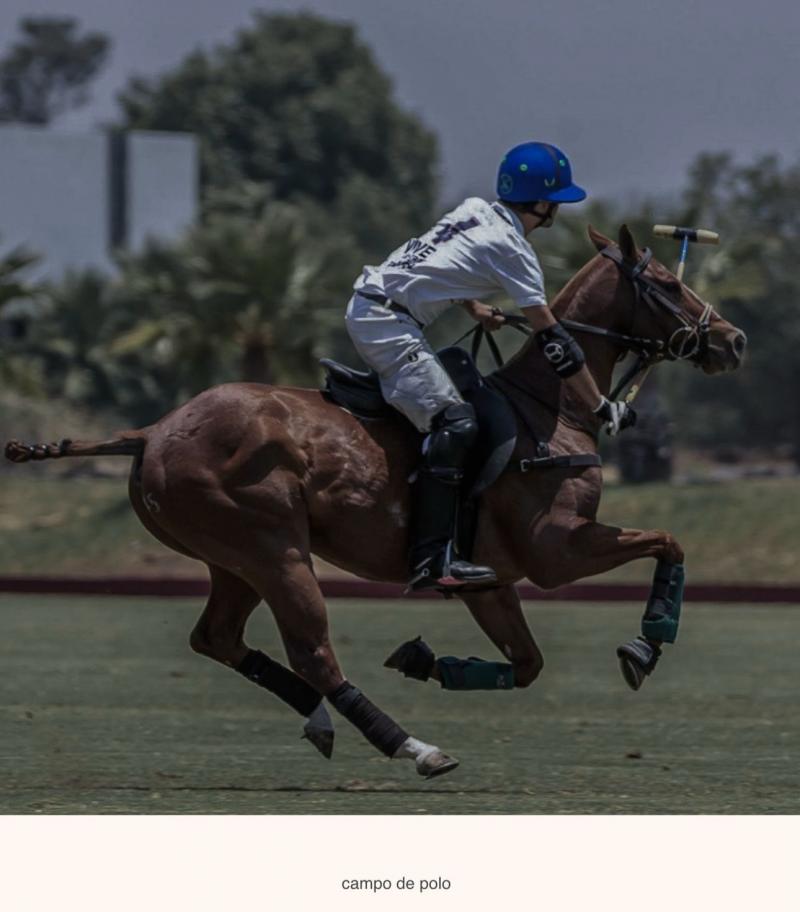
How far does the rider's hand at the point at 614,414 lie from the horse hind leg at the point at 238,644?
5.52 feet

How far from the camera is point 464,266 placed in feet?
28.7

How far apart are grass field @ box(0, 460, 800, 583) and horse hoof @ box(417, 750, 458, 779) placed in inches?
760

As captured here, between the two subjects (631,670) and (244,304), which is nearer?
→ (631,670)

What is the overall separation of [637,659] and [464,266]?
1755mm

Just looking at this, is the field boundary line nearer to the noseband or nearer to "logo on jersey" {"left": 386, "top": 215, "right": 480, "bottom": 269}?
the noseband

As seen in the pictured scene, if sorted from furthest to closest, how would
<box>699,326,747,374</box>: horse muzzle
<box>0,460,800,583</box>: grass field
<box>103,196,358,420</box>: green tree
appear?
<box>103,196,358,420</box>: green tree
<box>0,460,800,583</box>: grass field
<box>699,326,747,374</box>: horse muzzle

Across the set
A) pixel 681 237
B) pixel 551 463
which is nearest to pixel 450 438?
pixel 551 463

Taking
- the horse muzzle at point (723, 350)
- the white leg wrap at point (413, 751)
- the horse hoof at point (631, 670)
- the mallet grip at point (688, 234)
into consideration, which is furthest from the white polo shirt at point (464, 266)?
the white leg wrap at point (413, 751)

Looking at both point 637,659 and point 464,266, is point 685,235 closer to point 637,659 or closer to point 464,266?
point 464,266

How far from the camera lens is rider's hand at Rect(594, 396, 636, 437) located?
886 centimetres

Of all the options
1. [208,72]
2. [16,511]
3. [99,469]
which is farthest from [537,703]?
[208,72]

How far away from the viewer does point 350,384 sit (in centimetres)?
888

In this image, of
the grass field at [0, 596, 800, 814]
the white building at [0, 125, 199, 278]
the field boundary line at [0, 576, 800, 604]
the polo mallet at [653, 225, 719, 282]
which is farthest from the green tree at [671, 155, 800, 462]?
the polo mallet at [653, 225, 719, 282]

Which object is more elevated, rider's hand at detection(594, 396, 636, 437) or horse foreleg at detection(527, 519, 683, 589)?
rider's hand at detection(594, 396, 636, 437)
